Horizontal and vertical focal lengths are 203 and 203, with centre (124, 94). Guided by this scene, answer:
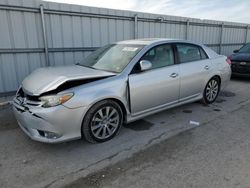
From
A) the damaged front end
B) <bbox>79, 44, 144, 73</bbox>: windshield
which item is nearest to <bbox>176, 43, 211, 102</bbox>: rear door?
<bbox>79, 44, 144, 73</bbox>: windshield

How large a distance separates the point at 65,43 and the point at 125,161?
431cm

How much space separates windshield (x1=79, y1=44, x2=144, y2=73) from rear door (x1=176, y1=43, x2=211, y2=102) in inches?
40.6

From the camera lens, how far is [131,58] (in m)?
3.46

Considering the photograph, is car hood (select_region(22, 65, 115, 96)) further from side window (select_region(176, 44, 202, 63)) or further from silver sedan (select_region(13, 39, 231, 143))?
side window (select_region(176, 44, 202, 63))

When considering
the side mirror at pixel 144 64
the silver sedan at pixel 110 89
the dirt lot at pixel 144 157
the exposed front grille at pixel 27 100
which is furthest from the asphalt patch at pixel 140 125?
the exposed front grille at pixel 27 100

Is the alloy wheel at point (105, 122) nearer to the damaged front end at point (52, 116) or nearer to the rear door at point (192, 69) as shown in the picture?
the damaged front end at point (52, 116)

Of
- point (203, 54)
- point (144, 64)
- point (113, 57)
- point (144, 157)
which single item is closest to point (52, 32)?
point (113, 57)

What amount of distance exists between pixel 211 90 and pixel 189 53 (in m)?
1.18

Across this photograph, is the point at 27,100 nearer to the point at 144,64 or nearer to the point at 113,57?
the point at 113,57

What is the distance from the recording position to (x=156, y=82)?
11.7 feet

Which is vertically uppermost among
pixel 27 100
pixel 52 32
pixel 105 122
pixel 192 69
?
pixel 52 32

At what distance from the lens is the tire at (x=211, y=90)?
4.77m

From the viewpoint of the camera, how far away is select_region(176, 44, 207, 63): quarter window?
13.6ft

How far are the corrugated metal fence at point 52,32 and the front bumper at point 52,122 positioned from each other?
2907 mm
